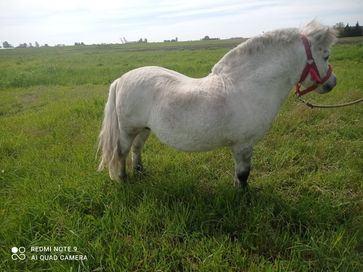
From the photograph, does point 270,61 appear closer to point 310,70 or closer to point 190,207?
Answer: point 310,70

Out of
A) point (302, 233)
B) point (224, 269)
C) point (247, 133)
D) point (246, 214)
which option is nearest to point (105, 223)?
point (224, 269)

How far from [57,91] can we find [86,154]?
7201 millimetres

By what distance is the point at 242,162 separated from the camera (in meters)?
3.23

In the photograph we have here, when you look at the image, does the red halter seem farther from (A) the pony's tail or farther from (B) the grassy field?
(A) the pony's tail

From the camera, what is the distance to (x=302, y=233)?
2.82 metres

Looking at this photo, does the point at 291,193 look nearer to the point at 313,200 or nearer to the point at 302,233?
the point at 313,200

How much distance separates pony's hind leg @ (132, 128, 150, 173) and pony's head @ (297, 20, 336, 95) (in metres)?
2.09

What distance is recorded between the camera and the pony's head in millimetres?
2797

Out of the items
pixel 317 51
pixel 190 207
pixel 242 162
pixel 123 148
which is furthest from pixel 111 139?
pixel 317 51

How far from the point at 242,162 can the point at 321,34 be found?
148 cm

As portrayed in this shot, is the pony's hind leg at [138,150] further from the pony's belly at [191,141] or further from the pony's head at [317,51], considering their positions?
the pony's head at [317,51]

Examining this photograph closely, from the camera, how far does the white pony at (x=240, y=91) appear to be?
9.39 feet

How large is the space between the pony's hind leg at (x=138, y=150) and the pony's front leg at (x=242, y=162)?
1334mm

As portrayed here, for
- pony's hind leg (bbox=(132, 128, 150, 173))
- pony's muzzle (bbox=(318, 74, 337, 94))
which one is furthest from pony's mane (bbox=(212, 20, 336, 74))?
pony's hind leg (bbox=(132, 128, 150, 173))
